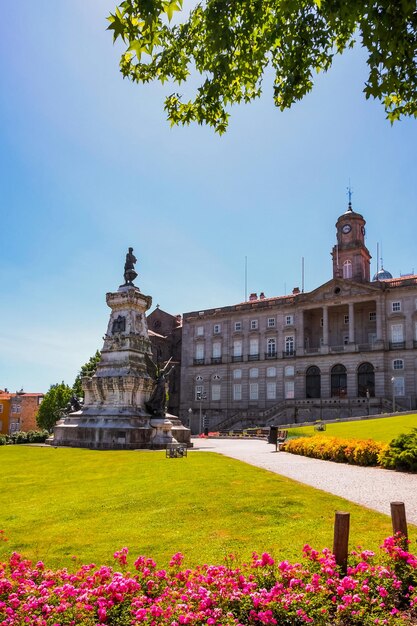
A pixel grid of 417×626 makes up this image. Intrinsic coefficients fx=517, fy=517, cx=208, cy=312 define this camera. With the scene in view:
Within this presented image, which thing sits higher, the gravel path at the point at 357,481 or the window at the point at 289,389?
the window at the point at 289,389

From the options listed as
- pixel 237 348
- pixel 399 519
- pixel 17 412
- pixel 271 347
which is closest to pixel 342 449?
pixel 399 519

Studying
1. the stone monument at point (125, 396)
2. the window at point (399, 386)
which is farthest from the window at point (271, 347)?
the stone monument at point (125, 396)

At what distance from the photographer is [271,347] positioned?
65.0 m

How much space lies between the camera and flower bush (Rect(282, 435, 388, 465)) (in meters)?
18.7

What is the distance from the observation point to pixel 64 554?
747 centimetres

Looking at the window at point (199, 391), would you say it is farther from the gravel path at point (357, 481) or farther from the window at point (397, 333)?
the gravel path at point (357, 481)

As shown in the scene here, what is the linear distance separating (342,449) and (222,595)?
1620 cm

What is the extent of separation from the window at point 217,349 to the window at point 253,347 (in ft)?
14.7

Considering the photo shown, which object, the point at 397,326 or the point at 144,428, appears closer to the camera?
the point at 144,428

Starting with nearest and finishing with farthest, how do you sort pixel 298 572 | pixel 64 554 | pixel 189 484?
pixel 298 572 < pixel 64 554 < pixel 189 484

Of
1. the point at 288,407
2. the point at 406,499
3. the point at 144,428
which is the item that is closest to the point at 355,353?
the point at 288,407

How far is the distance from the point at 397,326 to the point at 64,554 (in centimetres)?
5332

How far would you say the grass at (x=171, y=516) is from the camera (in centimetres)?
763

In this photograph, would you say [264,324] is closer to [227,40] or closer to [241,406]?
[241,406]
